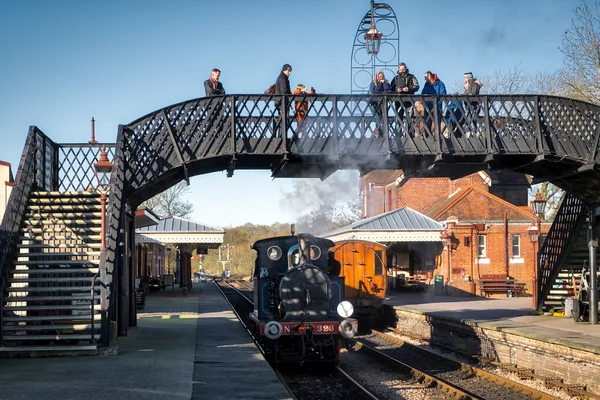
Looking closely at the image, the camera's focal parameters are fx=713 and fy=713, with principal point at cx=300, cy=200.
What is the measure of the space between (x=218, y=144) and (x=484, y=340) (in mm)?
7663

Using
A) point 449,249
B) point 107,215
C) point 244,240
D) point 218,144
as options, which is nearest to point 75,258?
point 107,215

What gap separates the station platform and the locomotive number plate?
4047 mm

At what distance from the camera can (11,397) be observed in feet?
28.8

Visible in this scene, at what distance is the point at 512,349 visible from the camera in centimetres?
1516

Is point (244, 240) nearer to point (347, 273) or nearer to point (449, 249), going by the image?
point (449, 249)

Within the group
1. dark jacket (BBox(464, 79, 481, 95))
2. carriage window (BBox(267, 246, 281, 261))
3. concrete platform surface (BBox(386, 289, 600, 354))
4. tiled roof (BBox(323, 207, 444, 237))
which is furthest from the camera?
tiled roof (BBox(323, 207, 444, 237))

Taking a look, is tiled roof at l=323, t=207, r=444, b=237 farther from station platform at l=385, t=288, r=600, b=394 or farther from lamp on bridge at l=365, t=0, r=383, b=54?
lamp on bridge at l=365, t=0, r=383, b=54

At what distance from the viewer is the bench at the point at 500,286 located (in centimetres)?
3173

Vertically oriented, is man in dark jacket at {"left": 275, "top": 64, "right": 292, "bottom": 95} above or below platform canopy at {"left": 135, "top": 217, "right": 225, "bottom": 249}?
above

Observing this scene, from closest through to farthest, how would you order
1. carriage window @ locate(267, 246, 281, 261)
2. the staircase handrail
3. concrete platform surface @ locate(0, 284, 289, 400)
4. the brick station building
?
1. concrete platform surface @ locate(0, 284, 289, 400)
2. the staircase handrail
3. carriage window @ locate(267, 246, 281, 261)
4. the brick station building

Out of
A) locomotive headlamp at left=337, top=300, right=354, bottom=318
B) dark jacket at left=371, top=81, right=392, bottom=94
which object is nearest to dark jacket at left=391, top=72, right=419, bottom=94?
dark jacket at left=371, top=81, right=392, bottom=94

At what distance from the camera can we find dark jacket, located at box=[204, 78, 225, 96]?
14.8 meters

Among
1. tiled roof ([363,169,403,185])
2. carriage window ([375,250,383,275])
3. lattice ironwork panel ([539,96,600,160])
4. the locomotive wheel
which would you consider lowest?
the locomotive wheel

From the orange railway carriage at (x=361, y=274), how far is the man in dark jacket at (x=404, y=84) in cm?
734
